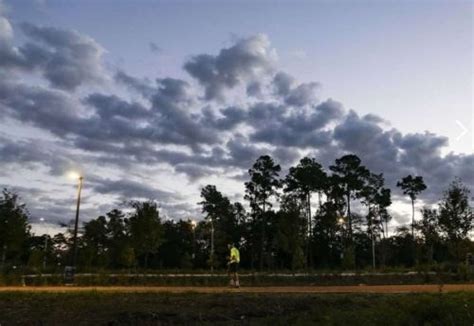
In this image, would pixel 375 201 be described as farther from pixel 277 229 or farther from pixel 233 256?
pixel 233 256

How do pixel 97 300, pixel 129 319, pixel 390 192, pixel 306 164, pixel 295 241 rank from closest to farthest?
pixel 129 319 < pixel 97 300 < pixel 295 241 < pixel 306 164 < pixel 390 192

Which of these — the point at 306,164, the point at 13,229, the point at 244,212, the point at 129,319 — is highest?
the point at 306,164

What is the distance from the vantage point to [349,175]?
94875mm

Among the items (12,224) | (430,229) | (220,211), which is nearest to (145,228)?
(12,224)

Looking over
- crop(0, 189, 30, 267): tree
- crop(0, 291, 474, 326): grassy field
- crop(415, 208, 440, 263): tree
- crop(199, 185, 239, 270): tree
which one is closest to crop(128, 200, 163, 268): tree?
crop(0, 189, 30, 267): tree

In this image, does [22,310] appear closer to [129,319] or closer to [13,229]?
[129,319]

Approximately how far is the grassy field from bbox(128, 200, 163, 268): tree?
35567 mm

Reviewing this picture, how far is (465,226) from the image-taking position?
3591 cm

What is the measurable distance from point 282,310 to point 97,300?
5.44 metres

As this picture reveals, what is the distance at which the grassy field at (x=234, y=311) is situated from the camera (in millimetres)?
11391

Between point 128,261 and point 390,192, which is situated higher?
point 390,192

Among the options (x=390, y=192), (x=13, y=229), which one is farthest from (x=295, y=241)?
(x=390, y=192)

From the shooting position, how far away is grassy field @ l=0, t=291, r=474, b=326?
1139 cm

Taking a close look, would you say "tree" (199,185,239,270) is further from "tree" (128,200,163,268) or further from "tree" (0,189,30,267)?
"tree" (0,189,30,267)
